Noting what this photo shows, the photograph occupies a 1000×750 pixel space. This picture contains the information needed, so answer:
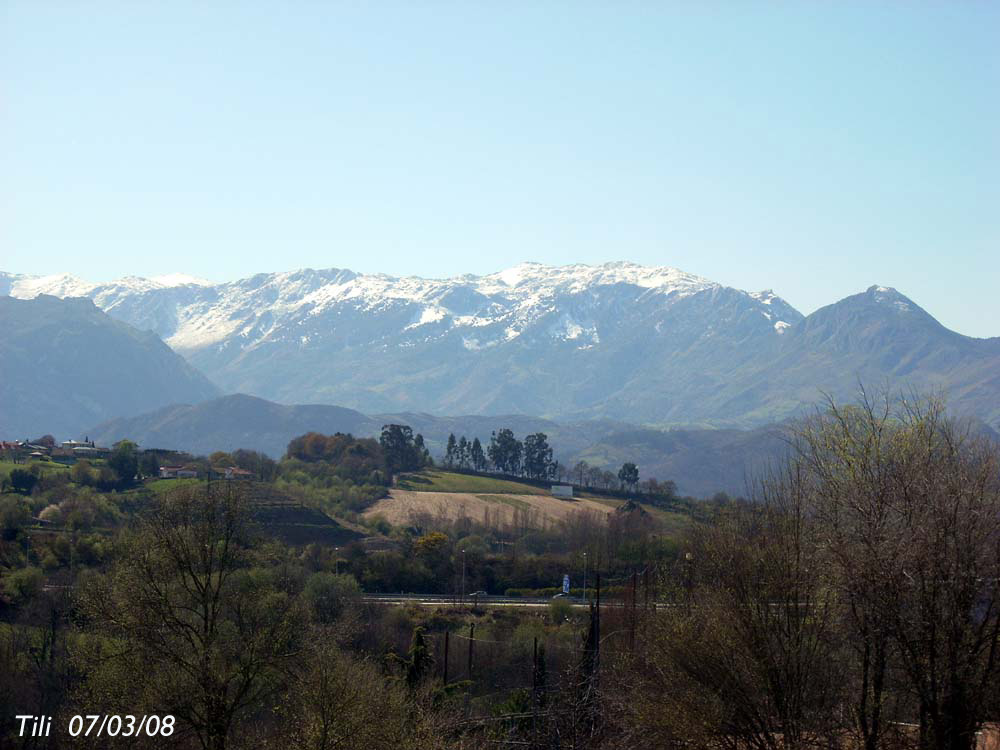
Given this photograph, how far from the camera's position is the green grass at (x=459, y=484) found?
496 feet

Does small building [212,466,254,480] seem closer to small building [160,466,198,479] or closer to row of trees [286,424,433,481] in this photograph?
small building [160,466,198,479]

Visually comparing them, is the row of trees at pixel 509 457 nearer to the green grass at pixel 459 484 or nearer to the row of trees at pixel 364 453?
the green grass at pixel 459 484

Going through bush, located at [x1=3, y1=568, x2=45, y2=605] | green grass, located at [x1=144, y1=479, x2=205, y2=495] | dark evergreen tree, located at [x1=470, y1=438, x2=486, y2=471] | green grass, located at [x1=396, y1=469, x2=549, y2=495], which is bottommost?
bush, located at [x1=3, y1=568, x2=45, y2=605]

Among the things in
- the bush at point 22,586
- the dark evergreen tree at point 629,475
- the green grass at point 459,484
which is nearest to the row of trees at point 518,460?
the dark evergreen tree at point 629,475

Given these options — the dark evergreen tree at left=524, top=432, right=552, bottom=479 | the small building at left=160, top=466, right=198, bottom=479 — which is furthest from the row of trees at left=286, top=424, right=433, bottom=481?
the small building at left=160, top=466, right=198, bottom=479

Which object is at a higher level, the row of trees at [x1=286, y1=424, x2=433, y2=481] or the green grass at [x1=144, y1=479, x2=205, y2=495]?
the row of trees at [x1=286, y1=424, x2=433, y2=481]

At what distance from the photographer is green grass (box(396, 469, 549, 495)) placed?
15112 cm

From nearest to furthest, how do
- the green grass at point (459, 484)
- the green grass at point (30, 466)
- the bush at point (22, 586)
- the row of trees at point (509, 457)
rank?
the bush at point (22, 586) < the green grass at point (30, 466) < the green grass at point (459, 484) < the row of trees at point (509, 457)

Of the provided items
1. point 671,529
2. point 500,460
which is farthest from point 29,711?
point 500,460

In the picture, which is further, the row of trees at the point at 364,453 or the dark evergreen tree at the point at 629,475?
the dark evergreen tree at the point at 629,475

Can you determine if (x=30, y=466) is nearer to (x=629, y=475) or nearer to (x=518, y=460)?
(x=518, y=460)

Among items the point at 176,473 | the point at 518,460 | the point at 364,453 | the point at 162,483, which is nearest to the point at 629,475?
the point at 518,460

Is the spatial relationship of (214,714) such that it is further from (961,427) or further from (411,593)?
(411,593)

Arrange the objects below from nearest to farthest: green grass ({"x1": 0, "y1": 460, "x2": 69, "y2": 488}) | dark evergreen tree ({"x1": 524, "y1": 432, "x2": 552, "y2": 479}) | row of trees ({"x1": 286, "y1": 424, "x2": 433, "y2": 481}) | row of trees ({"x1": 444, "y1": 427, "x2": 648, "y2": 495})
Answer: green grass ({"x1": 0, "y1": 460, "x2": 69, "y2": 488}) < row of trees ({"x1": 286, "y1": 424, "x2": 433, "y2": 481}) < dark evergreen tree ({"x1": 524, "y1": 432, "x2": 552, "y2": 479}) < row of trees ({"x1": 444, "y1": 427, "x2": 648, "y2": 495})
